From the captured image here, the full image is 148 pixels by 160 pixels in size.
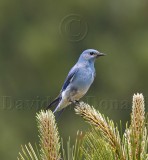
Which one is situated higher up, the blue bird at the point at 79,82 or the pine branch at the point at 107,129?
the blue bird at the point at 79,82

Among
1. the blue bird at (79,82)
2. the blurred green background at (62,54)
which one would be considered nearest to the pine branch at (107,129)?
the blue bird at (79,82)

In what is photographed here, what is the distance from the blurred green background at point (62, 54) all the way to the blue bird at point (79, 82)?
15.1 m

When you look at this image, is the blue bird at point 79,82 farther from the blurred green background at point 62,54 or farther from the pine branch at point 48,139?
the blurred green background at point 62,54

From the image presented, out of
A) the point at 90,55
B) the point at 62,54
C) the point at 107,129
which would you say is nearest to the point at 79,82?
the point at 90,55

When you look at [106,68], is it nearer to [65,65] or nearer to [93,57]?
[65,65]

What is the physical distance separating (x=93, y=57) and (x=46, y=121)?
13.4 ft

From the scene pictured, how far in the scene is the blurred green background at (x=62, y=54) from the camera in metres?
24.7

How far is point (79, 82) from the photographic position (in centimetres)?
703

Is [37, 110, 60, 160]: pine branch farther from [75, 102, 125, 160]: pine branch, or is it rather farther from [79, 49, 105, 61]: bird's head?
[79, 49, 105, 61]: bird's head

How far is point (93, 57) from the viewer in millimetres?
7496

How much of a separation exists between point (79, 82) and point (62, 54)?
22406mm

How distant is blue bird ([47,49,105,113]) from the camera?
696cm

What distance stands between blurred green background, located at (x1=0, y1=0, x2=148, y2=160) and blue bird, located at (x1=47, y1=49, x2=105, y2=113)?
49.6 ft

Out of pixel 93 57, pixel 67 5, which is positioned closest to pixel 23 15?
pixel 67 5
